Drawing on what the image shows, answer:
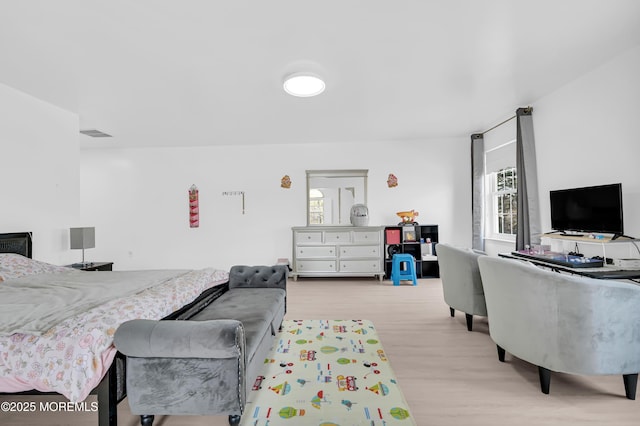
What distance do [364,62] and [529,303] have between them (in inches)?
96.5

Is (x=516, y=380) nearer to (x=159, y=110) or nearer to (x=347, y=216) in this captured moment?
(x=347, y=216)

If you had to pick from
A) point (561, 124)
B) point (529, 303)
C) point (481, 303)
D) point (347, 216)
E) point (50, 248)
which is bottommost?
point (481, 303)

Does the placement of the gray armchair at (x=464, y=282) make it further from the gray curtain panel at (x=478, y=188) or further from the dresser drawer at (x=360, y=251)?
the gray curtain panel at (x=478, y=188)

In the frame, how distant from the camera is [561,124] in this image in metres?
3.60

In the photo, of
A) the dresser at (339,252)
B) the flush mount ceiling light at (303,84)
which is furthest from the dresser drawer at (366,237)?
the flush mount ceiling light at (303,84)

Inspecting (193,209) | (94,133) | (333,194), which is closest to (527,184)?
(333,194)

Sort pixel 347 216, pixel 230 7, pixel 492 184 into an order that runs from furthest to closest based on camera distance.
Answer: pixel 347 216 < pixel 492 184 < pixel 230 7

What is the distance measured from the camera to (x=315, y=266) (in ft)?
17.6

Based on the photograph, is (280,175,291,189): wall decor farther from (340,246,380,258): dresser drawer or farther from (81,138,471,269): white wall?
(340,246,380,258): dresser drawer

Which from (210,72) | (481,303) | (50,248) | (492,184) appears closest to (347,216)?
(492,184)

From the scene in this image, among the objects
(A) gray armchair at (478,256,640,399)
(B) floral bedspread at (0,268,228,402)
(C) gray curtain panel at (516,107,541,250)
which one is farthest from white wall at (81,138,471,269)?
(B) floral bedspread at (0,268,228,402)

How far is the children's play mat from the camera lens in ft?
5.61

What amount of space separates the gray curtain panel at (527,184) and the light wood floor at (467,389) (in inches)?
61.0

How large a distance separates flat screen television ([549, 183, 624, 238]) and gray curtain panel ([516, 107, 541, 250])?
375 mm
